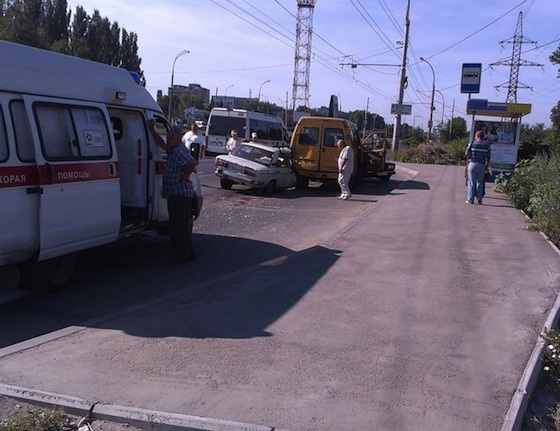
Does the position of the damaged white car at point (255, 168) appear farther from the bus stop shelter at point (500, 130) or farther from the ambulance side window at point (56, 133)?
the ambulance side window at point (56, 133)

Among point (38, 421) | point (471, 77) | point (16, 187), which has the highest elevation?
point (471, 77)

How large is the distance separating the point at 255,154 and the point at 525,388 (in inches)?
558

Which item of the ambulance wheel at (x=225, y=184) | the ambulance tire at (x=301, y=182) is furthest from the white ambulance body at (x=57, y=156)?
the ambulance tire at (x=301, y=182)

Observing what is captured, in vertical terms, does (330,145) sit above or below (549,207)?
above

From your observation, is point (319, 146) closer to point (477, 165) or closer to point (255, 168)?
point (255, 168)

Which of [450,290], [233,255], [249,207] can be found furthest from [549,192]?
[249,207]

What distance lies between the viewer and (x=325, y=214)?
47.5 feet

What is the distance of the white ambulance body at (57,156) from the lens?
589 centimetres

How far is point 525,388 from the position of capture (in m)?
4.45

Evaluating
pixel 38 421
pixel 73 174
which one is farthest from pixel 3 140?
pixel 38 421

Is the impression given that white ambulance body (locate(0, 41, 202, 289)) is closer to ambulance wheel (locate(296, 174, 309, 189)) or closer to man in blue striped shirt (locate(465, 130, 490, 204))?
man in blue striped shirt (locate(465, 130, 490, 204))

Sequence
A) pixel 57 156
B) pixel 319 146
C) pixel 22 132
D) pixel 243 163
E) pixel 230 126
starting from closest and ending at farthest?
pixel 22 132 → pixel 57 156 → pixel 243 163 → pixel 319 146 → pixel 230 126

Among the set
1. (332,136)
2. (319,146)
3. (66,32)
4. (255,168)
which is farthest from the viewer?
(66,32)

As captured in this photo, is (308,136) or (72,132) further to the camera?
(308,136)
